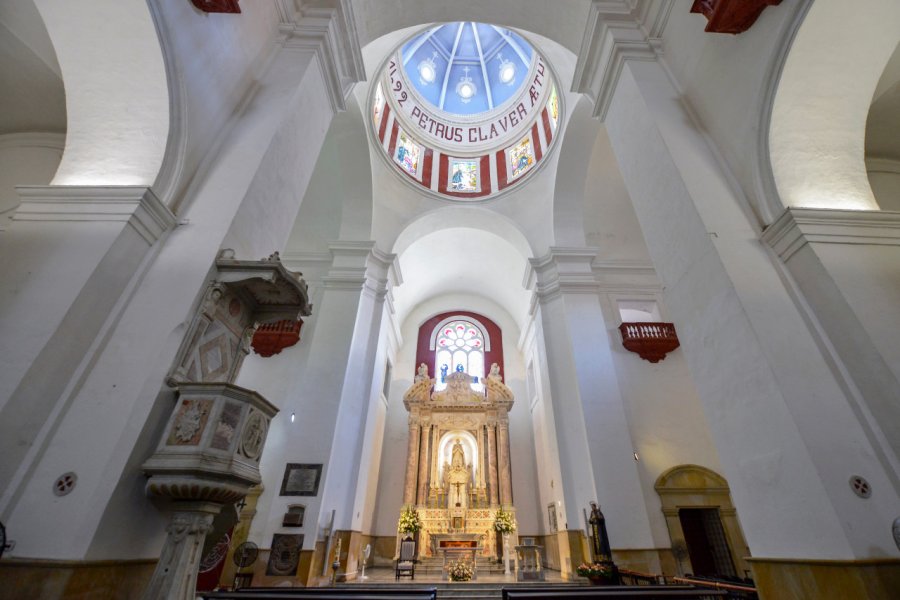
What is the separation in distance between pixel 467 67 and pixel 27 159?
13.7m

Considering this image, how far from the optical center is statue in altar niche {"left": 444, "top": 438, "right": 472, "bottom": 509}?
12.0 m

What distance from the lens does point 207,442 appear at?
2.77 meters

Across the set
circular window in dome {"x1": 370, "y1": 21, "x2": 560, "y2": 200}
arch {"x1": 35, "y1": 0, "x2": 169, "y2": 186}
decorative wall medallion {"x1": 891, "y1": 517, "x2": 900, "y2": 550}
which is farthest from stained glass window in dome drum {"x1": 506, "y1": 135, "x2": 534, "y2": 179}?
decorative wall medallion {"x1": 891, "y1": 517, "x2": 900, "y2": 550}

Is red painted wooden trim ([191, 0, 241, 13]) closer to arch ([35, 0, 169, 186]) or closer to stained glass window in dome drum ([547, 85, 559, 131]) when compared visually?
arch ([35, 0, 169, 186])

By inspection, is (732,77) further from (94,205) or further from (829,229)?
(94,205)

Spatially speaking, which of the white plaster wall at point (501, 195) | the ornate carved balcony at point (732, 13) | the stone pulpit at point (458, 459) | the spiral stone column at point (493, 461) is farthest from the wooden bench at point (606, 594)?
the spiral stone column at point (493, 461)

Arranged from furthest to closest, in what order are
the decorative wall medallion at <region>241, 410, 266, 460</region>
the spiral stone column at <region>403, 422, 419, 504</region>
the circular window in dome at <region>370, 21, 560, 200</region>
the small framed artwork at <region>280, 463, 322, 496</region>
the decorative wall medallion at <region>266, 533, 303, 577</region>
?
the spiral stone column at <region>403, 422, 419, 504</region> → the circular window in dome at <region>370, 21, 560, 200</region> → the small framed artwork at <region>280, 463, 322, 496</region> → the decorative wall medallion at <region>266, 533, 303, 577</region> → the decorative wall medallion at <region>241, 410, 266, 460</region>

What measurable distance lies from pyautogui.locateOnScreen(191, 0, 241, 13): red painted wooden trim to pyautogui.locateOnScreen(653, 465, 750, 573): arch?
372 inches

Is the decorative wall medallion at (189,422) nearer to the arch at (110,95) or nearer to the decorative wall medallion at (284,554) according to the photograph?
the arch at (110,95)

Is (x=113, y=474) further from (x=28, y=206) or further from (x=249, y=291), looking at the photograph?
(x=28, y=206)

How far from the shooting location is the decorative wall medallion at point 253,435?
3053 mm

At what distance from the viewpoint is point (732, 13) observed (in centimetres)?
373

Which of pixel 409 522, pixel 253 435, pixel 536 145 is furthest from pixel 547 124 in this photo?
pixel 409 522

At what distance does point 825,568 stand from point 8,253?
20.6 feet
